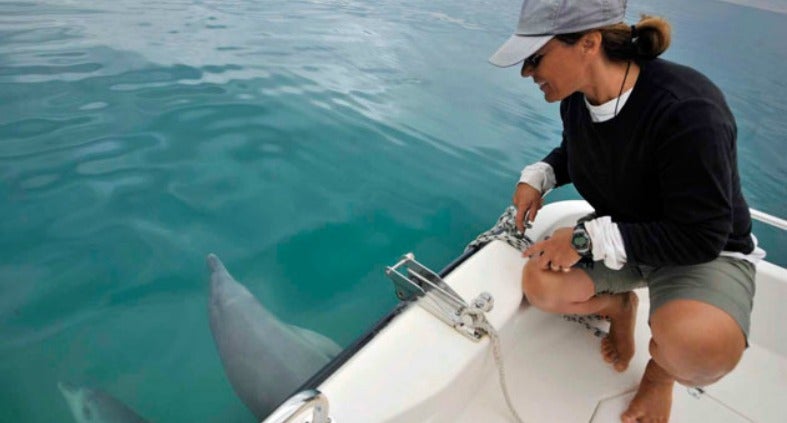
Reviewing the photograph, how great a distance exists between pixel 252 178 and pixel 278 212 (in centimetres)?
48

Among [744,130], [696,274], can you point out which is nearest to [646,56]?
[696,274]

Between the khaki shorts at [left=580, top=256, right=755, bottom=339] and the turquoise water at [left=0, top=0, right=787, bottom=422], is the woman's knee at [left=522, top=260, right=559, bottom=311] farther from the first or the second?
the turquoise water at [left=0, top=0, right=787, bottom=422]

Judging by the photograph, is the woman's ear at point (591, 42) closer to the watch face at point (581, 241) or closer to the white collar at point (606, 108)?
the white collar at point (606, 108)

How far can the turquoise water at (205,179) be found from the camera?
2377 mm

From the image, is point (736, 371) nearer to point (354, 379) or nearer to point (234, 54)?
point (354, 379)

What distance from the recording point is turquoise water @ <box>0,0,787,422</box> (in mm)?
2377

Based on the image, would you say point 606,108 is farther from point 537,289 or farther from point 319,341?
point 319,341

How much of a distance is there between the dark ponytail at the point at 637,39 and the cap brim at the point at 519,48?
0.19 metres

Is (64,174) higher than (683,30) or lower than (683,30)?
lower

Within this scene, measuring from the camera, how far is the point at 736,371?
190 centimetres

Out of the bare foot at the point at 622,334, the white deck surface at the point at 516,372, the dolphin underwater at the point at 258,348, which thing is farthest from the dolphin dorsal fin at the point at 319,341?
the bare foot at the point at 622,334

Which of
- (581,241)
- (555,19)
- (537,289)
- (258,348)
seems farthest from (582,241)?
(258,348)

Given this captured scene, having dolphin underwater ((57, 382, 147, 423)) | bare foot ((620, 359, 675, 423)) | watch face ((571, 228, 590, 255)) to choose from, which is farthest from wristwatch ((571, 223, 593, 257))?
dolphin underwater ((57, 382, 147, 423))

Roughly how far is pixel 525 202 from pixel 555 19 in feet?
2.50
